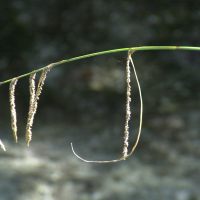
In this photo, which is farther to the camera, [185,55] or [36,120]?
[36,120]

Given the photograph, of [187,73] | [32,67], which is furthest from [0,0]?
[187,73]

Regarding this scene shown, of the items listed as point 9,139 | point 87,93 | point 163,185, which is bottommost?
point 163,185

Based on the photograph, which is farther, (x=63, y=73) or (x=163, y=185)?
(x=63, y=73)

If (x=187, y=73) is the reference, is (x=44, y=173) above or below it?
below

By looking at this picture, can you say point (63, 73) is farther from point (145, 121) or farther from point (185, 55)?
point (185, 55)

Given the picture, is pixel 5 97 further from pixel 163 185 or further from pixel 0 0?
pixel 163 185

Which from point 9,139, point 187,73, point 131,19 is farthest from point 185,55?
point 9,139
